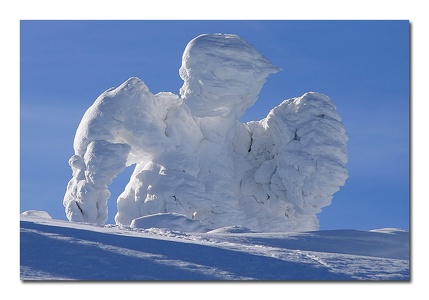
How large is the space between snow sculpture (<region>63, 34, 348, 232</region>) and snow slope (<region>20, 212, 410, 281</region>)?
3.09 meters

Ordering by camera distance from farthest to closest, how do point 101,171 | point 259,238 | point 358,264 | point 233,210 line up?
point 233,210 → point 101,171 → point 259,238 → point 358,264

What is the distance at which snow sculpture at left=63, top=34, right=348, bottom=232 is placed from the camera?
16.0 metres

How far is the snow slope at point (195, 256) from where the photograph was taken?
1066cm

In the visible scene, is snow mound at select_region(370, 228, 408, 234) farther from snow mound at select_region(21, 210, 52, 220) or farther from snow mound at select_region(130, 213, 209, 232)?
snow mound at select_region(21, 210, 52, 220)

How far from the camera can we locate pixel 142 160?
1695 cm

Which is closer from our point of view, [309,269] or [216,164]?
[309,269]

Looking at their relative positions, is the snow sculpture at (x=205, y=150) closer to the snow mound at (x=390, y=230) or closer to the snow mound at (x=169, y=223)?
the snow mound at (x=169, y=223)

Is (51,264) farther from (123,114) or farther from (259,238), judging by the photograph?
(123,114)

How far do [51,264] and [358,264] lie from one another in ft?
12.3

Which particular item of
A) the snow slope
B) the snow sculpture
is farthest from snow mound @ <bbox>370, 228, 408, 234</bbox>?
the snow sculpture

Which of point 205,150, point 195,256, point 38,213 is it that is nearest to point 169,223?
point 38,213

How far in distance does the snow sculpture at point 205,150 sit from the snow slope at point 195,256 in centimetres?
309

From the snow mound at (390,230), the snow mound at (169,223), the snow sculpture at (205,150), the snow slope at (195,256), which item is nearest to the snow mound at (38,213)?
the snow sculpture at (205,150)

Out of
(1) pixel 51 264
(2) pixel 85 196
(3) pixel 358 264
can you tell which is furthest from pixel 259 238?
(2) pixel 85 196
